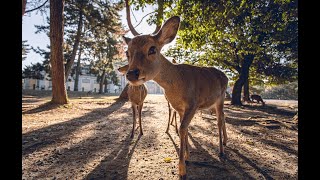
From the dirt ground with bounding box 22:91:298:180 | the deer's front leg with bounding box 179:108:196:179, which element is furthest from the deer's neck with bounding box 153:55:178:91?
the dirt ground with bounding box 22:91:298:180

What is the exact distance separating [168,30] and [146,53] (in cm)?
66

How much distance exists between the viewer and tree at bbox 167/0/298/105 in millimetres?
6973

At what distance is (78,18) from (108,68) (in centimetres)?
1665

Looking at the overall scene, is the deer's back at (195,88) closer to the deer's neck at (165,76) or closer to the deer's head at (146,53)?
the deer's neck at (165,76)

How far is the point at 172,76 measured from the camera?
11.4ft

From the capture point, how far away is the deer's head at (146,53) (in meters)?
2.87

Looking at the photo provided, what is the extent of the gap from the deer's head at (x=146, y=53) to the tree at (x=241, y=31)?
379 centimetres

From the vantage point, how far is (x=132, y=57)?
3.10 metres

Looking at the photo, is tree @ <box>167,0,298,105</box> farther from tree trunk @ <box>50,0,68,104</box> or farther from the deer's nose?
tree trunk @ <box>50,0,68,104</box>

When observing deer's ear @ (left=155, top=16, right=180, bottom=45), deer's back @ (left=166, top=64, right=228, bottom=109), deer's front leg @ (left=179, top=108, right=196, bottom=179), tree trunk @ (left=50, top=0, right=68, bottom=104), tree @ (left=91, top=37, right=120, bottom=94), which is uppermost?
tree @ (left=91, top=37, right=120, bottom=94)

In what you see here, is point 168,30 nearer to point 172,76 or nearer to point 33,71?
point 172,76

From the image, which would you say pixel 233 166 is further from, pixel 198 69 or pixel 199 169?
pixel 198 69
